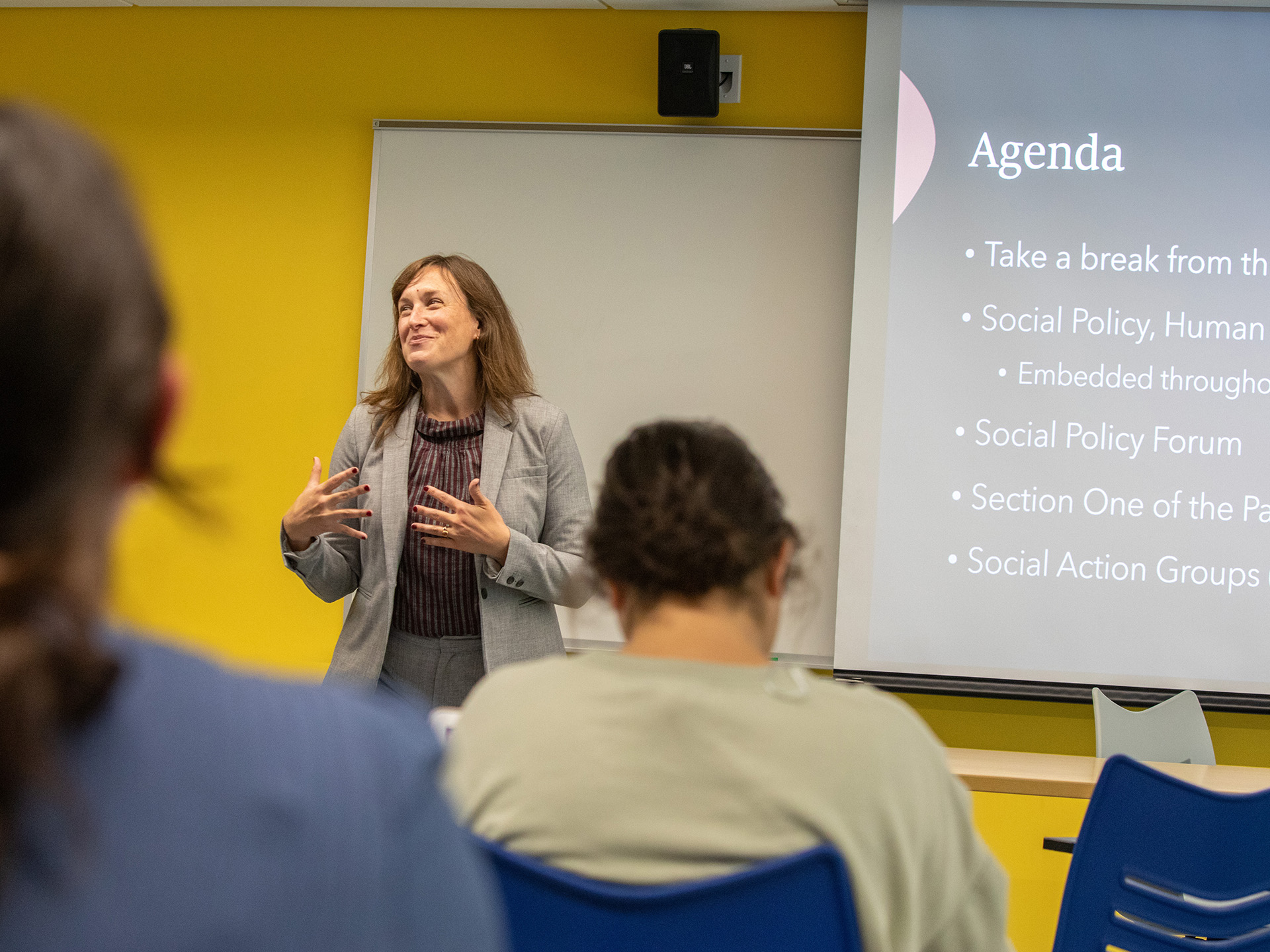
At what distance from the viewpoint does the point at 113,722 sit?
1.30 feet

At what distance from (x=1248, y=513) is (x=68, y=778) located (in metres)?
3.42

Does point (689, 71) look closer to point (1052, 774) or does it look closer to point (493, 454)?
point (493, 454)

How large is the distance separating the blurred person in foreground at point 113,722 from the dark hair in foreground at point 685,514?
681 mm

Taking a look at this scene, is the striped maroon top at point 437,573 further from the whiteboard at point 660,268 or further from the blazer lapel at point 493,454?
the whiteboard at point 660,268

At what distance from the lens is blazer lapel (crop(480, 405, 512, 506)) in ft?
7.73

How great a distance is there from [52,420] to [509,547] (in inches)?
71.8

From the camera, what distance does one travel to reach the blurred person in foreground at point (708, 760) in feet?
3.11

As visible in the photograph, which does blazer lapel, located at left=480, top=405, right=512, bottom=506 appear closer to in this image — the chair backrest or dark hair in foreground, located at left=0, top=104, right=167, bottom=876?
the chair backrest

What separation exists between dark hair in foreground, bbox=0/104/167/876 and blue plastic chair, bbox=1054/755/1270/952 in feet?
5.09

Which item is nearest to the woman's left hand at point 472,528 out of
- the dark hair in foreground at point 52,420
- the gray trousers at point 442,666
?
the gray trousers at point 442,666

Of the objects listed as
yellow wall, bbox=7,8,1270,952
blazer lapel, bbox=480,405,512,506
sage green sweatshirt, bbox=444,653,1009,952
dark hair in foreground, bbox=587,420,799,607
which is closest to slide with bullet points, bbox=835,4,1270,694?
yellow wall, bbox=7,8,1270,952

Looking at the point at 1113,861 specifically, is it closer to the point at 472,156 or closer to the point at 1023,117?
the point at 1023,117

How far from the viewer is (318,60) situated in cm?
374

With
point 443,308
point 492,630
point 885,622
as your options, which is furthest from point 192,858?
point 885,622
